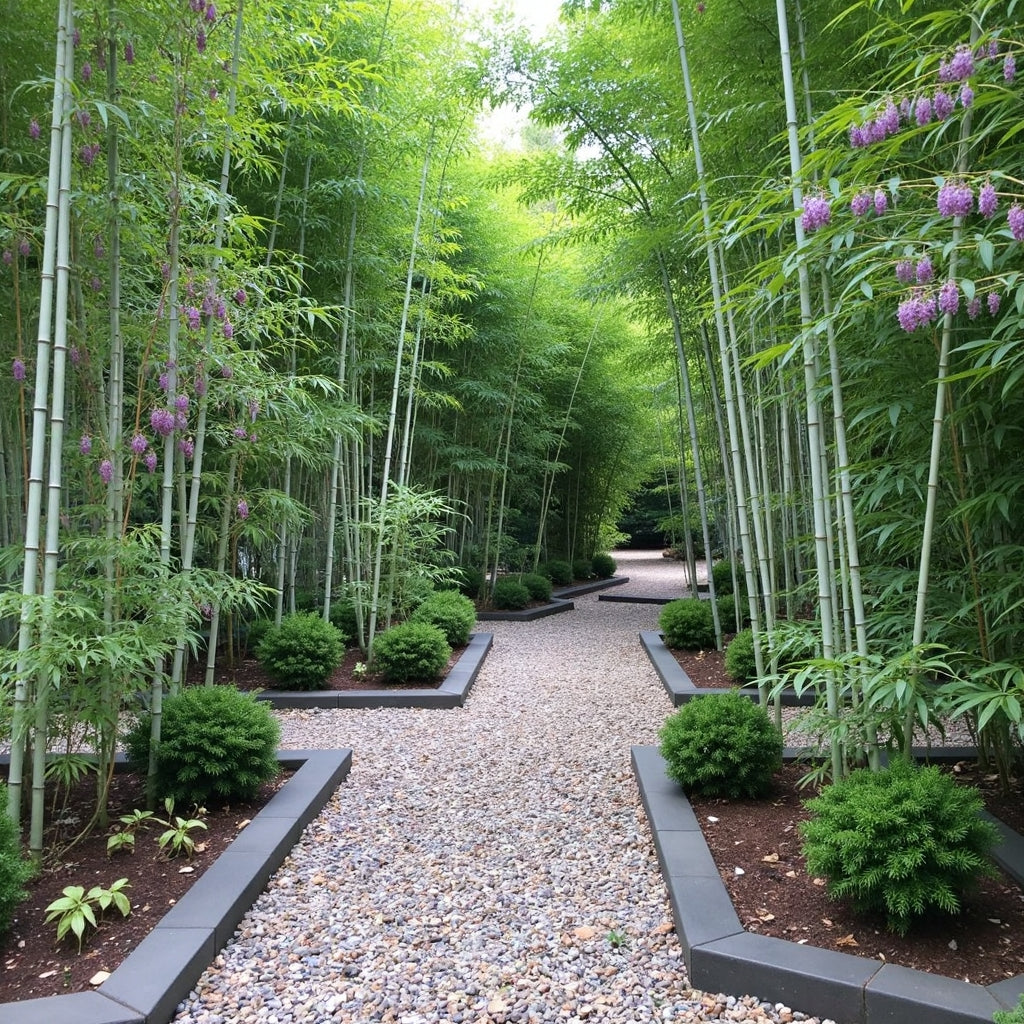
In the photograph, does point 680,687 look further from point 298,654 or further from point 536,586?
point 536,586

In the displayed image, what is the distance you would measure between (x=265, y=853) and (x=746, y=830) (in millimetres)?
1437

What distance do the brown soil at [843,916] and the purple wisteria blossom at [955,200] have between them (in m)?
1.42

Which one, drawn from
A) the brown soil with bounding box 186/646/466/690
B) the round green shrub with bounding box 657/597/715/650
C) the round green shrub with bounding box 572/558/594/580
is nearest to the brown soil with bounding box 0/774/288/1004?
the brown soil with bounding box 186/646/466/690

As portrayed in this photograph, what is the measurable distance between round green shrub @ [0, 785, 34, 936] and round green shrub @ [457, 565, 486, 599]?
21.1 ft

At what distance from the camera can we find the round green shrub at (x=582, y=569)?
36.9 feet

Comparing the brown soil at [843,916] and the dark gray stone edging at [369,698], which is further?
the dark gray stone edging at [369,698]

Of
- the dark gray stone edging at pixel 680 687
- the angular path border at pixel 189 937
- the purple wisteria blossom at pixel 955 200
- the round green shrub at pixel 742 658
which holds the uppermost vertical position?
the purple wisteria blossom at pixel 955 200

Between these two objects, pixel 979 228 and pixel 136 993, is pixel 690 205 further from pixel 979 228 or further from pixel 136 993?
pixel 136 993

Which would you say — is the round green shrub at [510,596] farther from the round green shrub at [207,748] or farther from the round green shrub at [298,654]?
the round green shrub at [207,748]

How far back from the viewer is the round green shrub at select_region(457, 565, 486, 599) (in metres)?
8.25

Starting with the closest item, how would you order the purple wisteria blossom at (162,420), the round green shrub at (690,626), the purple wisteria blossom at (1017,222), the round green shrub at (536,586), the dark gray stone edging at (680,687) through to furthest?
1. the purple wisteria blossom at (1017,222)
2. the purple wisteria blossom at (162,420)
3. the dark gray stone edging at (680,687)
4. the round green shrub at (690,626)
5. the round green shrub at (536,586)

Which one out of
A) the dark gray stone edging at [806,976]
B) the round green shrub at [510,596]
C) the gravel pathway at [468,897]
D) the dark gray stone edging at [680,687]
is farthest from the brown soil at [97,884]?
the round green shrub at [510,596]

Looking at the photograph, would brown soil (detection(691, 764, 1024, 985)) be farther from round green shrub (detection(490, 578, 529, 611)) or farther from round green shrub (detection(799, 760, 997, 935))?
round green shrub (detection(490, 578, 529, 611))

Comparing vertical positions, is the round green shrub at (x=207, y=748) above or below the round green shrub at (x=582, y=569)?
below
